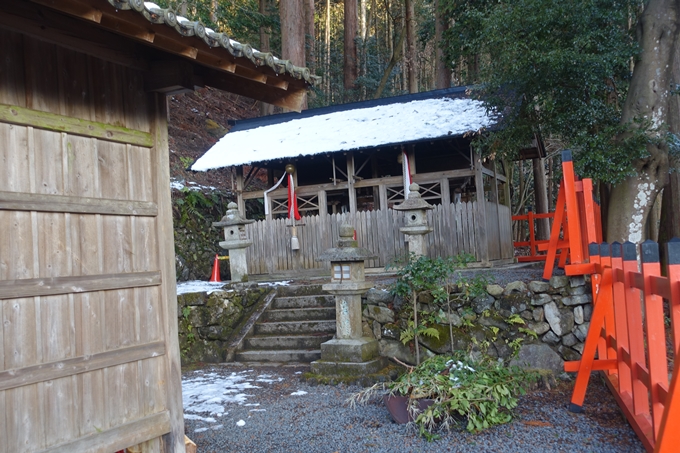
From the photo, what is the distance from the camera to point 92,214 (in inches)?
141

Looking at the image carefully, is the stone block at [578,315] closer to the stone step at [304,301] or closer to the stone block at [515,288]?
the stone block at [515,288]

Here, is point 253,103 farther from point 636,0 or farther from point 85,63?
point 85,63

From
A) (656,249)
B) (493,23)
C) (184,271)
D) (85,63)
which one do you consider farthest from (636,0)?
(184,271)

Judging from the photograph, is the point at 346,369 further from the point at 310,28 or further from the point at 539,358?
the point at 310,28

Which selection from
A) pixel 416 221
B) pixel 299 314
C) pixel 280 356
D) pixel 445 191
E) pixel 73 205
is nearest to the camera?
pixel 73 205

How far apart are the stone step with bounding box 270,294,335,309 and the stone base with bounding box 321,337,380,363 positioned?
168 centimetres

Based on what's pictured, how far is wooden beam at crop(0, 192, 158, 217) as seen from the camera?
10.3ft

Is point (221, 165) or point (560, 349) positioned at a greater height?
point (221, 165)

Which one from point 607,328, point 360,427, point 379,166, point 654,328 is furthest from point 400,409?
point 379,166

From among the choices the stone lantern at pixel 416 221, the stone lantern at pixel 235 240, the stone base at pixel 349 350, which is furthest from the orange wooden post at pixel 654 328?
the stone lantern at pixel 235 240

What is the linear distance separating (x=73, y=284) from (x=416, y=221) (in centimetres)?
726

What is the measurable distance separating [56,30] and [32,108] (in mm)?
560

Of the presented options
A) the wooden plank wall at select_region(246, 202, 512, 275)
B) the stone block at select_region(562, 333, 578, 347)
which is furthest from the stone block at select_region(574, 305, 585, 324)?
the wooden plank wall at select_region(246, 202, 512, 275)

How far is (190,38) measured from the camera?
11.0 ft
